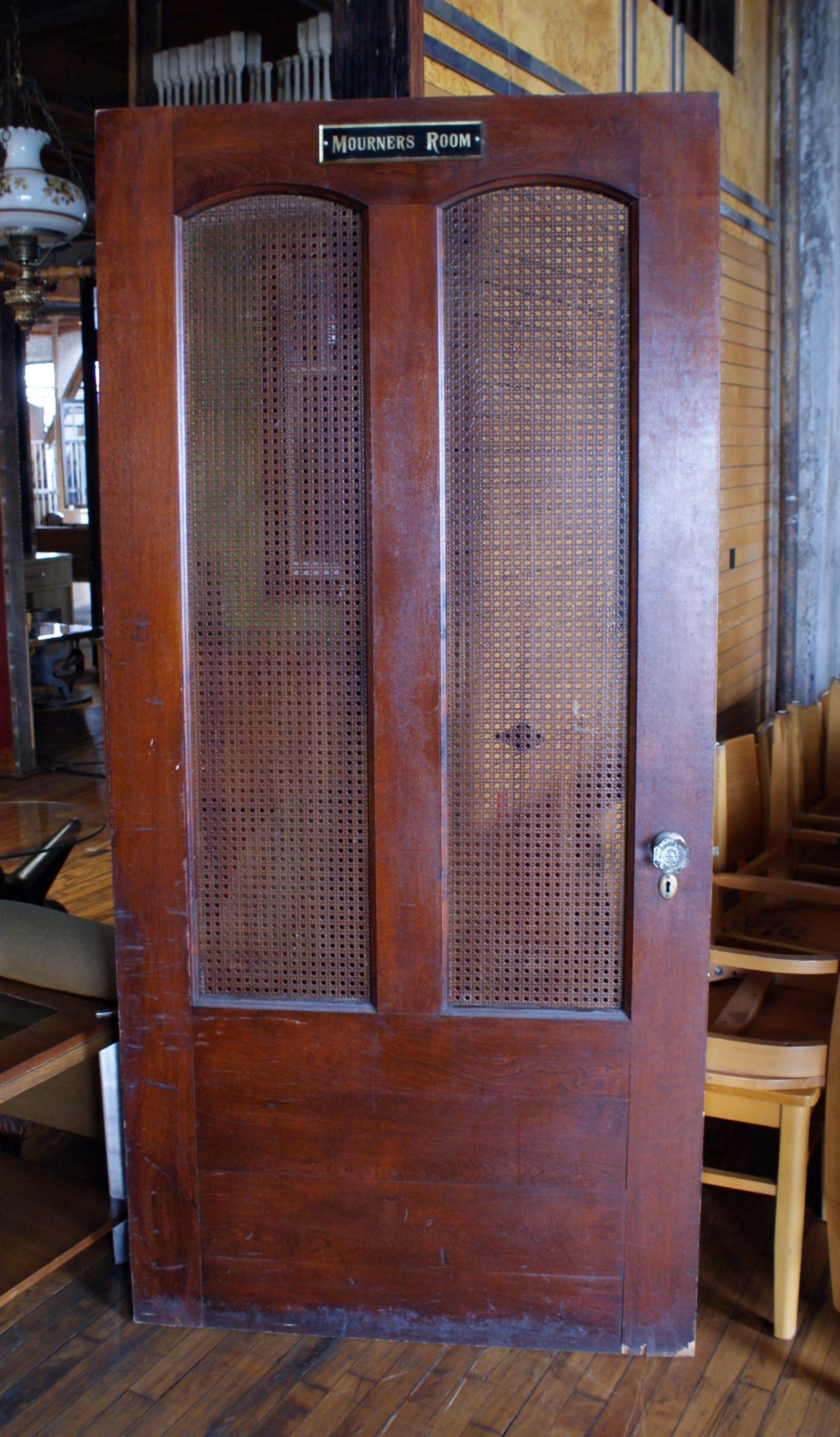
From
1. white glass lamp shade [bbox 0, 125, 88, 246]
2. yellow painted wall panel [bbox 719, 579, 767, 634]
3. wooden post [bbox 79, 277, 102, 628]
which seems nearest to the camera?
white glass lamp shade [bbox 0, 125, 88, 246]

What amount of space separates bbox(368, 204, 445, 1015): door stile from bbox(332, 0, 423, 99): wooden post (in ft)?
2.30

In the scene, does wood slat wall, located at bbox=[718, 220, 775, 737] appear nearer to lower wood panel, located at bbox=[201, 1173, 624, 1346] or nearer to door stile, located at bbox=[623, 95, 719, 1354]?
door stile, located at bbox=[623, 95, 719, 1354]

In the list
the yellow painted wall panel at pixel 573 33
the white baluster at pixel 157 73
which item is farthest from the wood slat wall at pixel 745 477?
the white baluster at pixel 157 73

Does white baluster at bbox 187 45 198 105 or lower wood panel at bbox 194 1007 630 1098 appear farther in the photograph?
white baluster at bbox 187 45 198 105

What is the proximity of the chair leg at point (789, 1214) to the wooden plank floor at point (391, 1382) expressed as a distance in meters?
0.06

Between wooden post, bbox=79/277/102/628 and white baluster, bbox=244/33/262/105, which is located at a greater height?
white baluster, bbox=244/33/262/105

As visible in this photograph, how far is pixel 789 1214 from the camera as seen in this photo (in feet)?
7.70

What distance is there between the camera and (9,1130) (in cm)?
301

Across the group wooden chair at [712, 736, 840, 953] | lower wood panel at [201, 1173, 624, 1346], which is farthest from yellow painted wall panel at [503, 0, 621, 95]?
lower wood panel at [201, 1173, 624, 1346]

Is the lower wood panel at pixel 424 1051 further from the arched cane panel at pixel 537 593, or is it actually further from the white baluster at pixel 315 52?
the white baluster at pixel 315 52

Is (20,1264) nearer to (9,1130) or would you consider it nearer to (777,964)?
(9,1130)

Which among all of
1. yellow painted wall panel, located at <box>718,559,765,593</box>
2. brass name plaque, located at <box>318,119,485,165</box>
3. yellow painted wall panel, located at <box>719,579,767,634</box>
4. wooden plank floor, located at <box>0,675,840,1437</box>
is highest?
brass name plaque, located at <box>318,119,485,165</box>

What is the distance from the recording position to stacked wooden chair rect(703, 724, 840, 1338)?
92.2 inches

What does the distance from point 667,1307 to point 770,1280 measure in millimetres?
380
